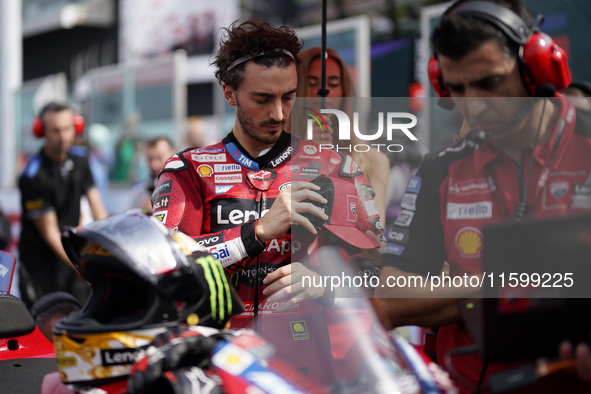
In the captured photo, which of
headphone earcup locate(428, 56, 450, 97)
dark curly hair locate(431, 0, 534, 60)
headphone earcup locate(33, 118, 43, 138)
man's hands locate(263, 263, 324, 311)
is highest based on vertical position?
dark curly hair locate(431, 0, 534, 60)

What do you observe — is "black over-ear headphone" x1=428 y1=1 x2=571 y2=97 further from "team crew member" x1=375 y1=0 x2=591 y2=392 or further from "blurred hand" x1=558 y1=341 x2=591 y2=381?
"blurred hand" x1=558 y1=341 x2=591 y2=381

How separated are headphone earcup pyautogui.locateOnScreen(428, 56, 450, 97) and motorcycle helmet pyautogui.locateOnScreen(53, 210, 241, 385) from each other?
70cm

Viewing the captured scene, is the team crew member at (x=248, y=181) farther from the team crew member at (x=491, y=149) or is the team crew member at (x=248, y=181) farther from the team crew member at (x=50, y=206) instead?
the team crew member at (x=50, y=206)

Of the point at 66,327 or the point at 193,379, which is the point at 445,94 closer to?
the point at 193,379

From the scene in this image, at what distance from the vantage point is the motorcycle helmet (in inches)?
65.7

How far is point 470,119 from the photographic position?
159cm

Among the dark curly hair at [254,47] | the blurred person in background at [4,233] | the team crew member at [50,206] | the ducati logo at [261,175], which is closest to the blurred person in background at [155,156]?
the team crew member at [50,206]

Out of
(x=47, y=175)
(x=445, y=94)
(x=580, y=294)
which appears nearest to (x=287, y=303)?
(x=445, y=94)

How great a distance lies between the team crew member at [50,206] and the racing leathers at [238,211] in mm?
3302

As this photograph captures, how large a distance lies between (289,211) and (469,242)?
25.0 inches

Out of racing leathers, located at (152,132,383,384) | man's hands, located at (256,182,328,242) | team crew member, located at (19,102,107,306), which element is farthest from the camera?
team crew member, located at (19,102,107,306)

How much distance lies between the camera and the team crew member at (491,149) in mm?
1521

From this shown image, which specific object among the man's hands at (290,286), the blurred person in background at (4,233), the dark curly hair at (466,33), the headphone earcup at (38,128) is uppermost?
the dark curly hair at (466,33)

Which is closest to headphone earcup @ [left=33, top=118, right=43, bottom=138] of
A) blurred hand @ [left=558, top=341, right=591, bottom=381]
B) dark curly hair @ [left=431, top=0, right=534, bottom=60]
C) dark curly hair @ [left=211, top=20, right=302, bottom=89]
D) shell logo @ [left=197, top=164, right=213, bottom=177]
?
dark curly hair @ [left=211, top=20, right=302, bottom=89]
